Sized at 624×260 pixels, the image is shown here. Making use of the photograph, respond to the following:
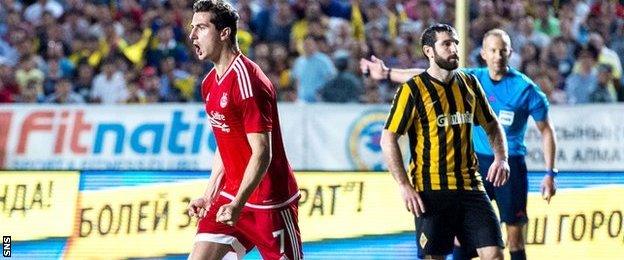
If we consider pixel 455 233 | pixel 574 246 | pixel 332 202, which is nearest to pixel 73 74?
pixel 332 202

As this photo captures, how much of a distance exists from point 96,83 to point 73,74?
0.43m

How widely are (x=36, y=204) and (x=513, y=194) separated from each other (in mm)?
3584

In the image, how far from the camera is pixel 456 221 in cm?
841

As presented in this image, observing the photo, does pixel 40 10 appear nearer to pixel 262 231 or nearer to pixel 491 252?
pixel 491 252

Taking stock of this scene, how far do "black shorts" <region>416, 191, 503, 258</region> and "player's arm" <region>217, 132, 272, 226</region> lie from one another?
1647 mm

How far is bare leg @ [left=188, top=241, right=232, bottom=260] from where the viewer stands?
7.40m

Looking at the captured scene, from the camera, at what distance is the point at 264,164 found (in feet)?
23.1

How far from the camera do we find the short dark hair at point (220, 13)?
7.19m

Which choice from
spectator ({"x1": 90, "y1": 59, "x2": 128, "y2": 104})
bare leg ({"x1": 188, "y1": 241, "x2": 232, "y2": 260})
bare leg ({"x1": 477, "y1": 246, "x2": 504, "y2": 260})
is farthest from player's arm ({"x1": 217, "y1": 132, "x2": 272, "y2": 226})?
spectator ({"x1": 90, "y1": 59, "x2": 128, "y2": 104})

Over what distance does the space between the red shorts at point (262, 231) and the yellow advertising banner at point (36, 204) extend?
3864 mm

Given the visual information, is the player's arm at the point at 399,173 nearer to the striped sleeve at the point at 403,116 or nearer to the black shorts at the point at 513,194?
the striped sleeve at the point at 403,116

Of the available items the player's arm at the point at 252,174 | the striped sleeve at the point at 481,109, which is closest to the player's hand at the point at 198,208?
the player's arm at the point at 252,174

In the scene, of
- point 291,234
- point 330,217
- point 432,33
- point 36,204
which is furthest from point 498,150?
point 36,204

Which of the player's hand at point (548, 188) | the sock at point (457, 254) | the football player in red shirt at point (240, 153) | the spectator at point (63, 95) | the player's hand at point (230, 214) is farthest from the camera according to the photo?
the spectator at point (63, 95)
